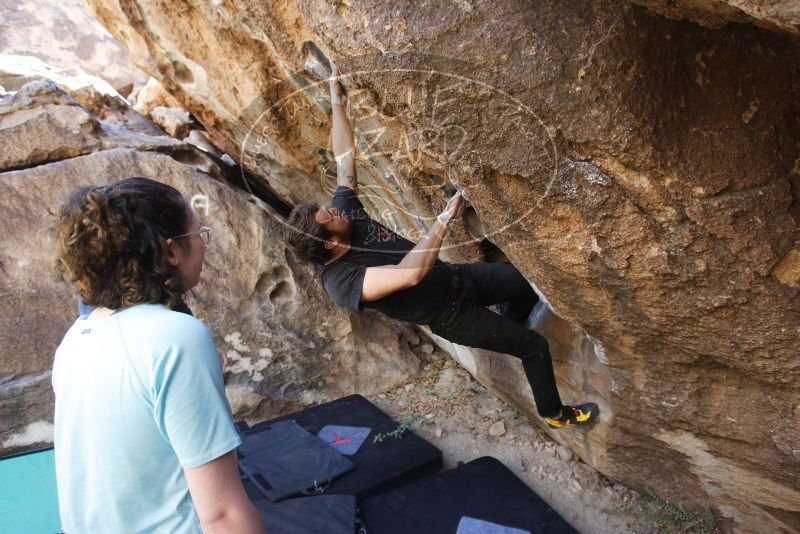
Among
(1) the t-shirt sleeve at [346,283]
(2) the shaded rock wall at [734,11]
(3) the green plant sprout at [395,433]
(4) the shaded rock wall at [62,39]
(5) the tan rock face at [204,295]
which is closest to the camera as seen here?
(2) the shaded rock wall at [734,11]

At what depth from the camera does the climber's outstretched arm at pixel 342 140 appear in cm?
246

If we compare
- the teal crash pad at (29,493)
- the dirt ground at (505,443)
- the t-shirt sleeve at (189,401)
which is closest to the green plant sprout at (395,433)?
the dirt ground at (505,443)

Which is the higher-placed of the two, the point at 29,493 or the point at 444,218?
the point at 444,218

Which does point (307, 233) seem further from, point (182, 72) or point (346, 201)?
point (182, 72)

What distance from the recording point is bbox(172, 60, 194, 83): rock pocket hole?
143 inches

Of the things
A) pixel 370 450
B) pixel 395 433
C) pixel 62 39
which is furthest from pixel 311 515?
pixel 62 39

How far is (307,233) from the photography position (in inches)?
92.9

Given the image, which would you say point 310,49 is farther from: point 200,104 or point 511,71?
point 200,104

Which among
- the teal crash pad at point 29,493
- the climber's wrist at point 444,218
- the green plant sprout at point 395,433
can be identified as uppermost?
the climber's wrist at point 444,218

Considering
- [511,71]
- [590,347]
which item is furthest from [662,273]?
[590,347]

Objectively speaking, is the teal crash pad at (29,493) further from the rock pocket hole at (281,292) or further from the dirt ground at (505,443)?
the dirt ground at (505,443)

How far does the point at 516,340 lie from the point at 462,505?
815 mm

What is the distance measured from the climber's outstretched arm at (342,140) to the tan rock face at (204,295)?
1.29 m

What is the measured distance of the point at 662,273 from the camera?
168 centimetres
